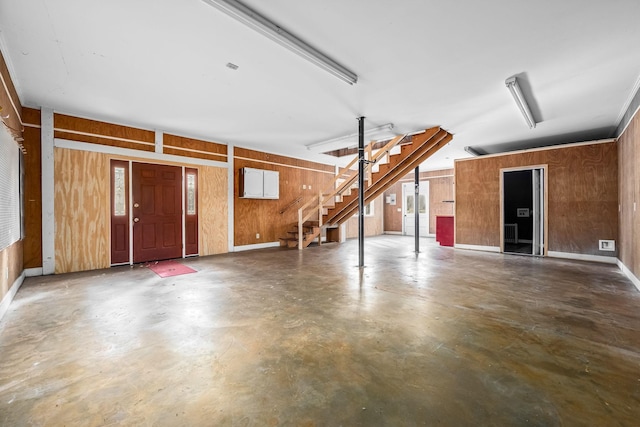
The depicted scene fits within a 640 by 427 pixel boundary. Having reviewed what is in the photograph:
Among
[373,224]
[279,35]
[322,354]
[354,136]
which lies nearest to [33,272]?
[322,354]

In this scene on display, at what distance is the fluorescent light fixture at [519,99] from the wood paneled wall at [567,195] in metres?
1.90

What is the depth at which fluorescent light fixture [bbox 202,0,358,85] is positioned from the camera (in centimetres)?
245

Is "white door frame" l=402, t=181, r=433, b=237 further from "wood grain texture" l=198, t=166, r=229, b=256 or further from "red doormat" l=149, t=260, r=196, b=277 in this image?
"red doormat" l=149, t=260, r=196, b=277

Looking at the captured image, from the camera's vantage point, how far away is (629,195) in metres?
4.74

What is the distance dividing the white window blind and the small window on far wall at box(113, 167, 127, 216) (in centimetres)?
176

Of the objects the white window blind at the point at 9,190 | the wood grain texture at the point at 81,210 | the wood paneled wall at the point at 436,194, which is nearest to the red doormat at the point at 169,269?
the wood grain texture at the point at 81,210

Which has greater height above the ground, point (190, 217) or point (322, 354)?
point (190, 217)

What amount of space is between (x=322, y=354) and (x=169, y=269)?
4376 millimetres

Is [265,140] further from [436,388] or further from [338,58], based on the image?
[436,388]

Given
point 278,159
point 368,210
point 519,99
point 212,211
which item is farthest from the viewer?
point 368,210

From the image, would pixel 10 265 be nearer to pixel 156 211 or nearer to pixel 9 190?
pixel 9 190

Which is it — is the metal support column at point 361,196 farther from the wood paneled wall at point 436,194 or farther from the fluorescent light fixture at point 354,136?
the wood paneled wall at point 436,194

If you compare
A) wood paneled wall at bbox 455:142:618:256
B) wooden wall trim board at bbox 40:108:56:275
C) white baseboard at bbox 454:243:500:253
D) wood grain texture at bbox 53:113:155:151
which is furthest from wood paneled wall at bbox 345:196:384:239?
wooden wall trim board at bbox 40:108:56:275

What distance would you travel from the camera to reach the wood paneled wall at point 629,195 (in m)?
4.20
